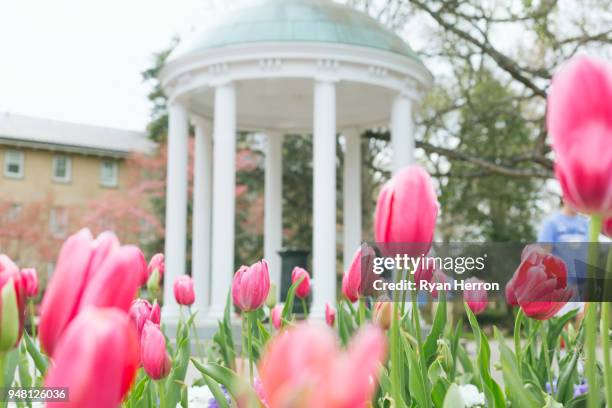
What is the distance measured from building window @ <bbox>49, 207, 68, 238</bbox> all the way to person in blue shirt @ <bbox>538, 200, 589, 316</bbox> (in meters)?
22.8

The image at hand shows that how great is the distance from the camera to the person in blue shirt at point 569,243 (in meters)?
1.08

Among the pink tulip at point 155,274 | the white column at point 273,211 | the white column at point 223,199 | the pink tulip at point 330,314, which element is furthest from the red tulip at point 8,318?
the white column at point 273,211

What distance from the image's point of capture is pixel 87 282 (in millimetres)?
682

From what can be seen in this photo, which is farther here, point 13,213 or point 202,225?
point 13,213

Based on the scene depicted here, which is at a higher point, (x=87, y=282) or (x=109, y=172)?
(x=109, y=172)

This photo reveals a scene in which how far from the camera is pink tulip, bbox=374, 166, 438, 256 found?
0.94 metres

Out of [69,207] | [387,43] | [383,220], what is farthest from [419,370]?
[69,207]

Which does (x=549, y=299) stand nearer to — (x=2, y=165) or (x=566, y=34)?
(x=566, y=34)

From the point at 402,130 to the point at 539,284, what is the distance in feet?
41.5

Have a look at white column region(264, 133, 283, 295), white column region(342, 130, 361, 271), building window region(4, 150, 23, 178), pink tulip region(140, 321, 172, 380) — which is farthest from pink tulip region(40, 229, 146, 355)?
building window region(4, 150, 23, 178)

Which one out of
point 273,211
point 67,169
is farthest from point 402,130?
point 67,169

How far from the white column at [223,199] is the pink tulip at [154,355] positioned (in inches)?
432

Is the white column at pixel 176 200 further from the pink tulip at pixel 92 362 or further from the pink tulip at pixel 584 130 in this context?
the pink tulip at pixel 92 362

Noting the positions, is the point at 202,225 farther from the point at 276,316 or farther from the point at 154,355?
the point at 154,355
